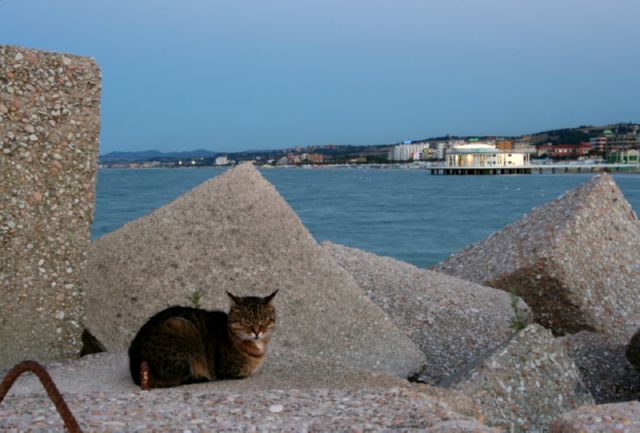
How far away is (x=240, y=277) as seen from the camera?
727cm

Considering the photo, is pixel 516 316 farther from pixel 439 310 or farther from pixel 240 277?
pixel 240 277

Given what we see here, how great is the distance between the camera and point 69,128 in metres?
6.04

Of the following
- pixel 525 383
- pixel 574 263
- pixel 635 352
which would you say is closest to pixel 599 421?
pixel 525 383

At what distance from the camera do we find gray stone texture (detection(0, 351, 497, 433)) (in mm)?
3615

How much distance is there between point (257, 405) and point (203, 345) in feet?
2.77

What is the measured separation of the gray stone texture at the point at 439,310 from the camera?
7.67m

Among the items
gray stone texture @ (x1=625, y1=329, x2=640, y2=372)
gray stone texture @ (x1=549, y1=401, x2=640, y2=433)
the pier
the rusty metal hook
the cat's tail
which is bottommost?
the pier

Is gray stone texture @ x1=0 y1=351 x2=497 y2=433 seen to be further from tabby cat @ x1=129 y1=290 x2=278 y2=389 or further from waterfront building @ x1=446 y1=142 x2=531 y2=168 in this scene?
waterfront building @ x1=446 y1=142 x2=531 y2=168

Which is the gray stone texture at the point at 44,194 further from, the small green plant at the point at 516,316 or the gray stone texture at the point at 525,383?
the small green plant at the point at 516,316

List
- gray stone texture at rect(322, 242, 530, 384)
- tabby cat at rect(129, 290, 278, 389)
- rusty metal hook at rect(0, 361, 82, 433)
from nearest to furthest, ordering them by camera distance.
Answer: rusty metal hook at rect(0, 361, 82, 433) < tabby cat at rect(129, 290, 278, 389) < gray stone texture at rect(322, 242, 530, 384)

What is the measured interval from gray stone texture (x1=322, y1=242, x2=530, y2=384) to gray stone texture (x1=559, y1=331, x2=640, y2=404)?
2.25 ft

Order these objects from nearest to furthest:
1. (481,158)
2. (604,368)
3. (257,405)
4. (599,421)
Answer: (257,405) → (599,421) → (604,368) → (481,158)

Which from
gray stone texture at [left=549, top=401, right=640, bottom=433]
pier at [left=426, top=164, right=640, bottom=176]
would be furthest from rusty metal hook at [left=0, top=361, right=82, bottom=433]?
pier at [left=426, top=164, right=640, bottom=176]

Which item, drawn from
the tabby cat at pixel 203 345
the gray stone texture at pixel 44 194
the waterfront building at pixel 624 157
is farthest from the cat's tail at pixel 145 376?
the waterfront building at pixel 624 157
